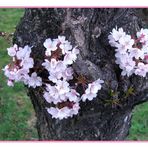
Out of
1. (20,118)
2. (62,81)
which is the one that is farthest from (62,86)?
(20,118)

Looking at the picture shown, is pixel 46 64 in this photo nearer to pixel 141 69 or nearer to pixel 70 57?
pixel 70 57

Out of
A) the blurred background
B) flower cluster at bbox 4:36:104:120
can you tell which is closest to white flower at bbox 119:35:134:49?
flower cluster at bbox 4:36:104:120

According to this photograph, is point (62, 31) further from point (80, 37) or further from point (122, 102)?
point (122, 102)

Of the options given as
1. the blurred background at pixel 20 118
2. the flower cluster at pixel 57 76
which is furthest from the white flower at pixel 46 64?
the blurred background at pixel 20 118

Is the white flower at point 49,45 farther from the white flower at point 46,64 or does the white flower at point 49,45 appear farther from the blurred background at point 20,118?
the blurred background at point 20,118

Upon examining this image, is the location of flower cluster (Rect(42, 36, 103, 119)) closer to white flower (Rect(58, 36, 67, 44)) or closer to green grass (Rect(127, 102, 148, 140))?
white flower (Rect(58, 36, 67, 44))

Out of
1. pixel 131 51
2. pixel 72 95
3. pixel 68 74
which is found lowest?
pixel 72 95
